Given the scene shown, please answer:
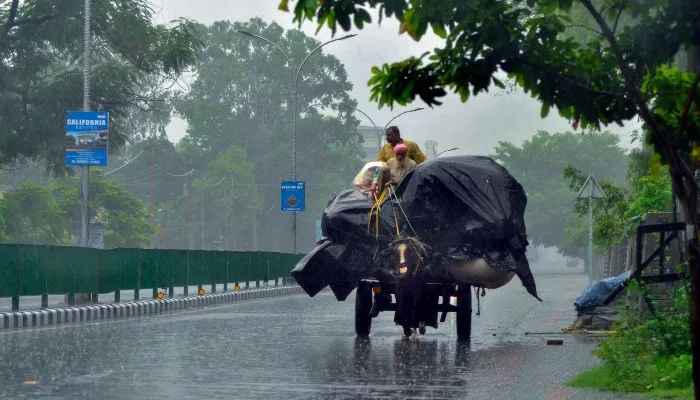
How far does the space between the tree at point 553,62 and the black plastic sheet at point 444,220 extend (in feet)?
22.4

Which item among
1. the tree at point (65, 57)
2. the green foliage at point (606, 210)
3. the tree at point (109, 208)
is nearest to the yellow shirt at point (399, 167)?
the green foliage at point (606, 210)

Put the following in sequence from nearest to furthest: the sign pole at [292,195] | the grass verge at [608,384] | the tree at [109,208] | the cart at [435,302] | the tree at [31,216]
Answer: the grass verge at [608,384], the cart at [435,302], the sign pole at [292,195], the tree at [31,216], the tree at [109,208]

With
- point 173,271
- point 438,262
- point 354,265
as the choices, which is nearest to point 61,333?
point 354,265

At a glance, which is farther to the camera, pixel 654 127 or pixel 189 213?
pixel 189 213

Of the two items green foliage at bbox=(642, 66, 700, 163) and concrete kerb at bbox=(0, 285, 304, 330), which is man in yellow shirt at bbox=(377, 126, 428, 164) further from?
green foliage at bbox=(642, 66, 700, 163)

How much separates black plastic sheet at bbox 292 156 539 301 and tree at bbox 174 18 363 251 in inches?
2771

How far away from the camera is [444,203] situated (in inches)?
621

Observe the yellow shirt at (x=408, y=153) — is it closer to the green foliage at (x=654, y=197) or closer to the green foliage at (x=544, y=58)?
the green foliage at (x=654, y=197)

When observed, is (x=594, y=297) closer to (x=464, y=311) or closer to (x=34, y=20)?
(x=464, y=311)

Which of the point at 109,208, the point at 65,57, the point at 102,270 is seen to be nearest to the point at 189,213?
the point at 109,208

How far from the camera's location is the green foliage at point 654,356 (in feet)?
35.5

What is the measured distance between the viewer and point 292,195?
47281mm

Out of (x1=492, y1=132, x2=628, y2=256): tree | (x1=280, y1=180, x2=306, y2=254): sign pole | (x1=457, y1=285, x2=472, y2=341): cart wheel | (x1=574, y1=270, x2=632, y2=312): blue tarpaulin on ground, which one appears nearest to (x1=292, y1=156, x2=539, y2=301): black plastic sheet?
(x1=457, y1=285, x2=472, y2=341): cart wheel

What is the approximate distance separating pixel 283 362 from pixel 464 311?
150 inches
